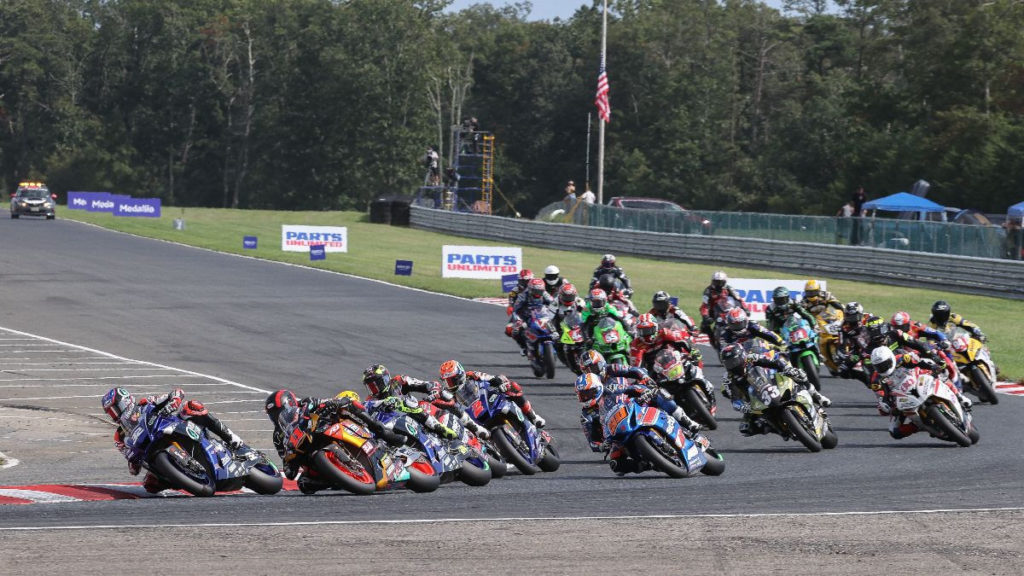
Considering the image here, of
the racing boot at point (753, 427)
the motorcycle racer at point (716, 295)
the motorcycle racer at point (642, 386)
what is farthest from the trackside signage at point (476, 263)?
the motorcycle racer at point (642, 386)

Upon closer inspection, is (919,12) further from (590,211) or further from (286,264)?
(286,264)

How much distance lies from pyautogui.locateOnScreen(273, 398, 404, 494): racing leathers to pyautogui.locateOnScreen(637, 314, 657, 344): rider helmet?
21.7 ft

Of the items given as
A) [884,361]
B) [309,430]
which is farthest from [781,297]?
[309,430]

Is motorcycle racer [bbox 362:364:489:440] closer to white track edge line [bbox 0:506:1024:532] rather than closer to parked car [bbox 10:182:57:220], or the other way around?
white track edge line [bbox 0:506:1024:532]

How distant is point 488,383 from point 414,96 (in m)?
97.2

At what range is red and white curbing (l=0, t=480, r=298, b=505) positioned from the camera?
13.3 metres

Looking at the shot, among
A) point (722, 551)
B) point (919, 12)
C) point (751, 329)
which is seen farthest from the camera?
point (919, 12)

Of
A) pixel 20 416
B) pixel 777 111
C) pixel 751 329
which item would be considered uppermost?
pixel 777 111

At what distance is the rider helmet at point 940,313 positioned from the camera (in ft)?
69.3

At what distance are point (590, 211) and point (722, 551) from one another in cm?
4886

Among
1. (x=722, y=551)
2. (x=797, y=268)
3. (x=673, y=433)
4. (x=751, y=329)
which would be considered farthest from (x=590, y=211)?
(x=722, y=551)

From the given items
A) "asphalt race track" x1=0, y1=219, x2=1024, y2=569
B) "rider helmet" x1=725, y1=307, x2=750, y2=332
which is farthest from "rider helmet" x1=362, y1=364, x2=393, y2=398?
"rider helmet" x1=725, y1=307, x2=750, y2=332

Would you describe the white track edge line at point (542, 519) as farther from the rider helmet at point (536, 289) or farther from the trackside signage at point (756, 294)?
the trackside signage at point (756, 294)

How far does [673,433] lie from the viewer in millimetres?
14883
